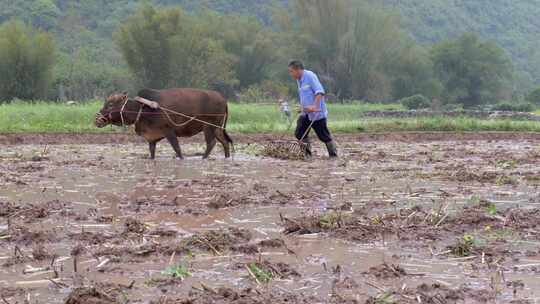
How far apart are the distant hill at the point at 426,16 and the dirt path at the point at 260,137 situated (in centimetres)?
4690

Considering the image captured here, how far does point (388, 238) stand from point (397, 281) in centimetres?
134

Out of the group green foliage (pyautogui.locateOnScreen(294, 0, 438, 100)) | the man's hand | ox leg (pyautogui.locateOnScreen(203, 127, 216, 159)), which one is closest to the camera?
the man's hand

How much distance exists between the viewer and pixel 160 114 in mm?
13852

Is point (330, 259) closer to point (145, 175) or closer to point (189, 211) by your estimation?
point (189, 211)

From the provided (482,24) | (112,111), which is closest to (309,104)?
(112,111)

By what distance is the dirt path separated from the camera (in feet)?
61.1

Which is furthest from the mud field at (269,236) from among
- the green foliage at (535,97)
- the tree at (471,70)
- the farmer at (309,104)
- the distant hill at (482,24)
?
the distant hill at (482,24)

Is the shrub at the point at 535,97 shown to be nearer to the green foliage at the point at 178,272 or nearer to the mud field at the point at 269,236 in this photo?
the mud field at the point at 269,236

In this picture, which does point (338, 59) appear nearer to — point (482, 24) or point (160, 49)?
point (160, 49)

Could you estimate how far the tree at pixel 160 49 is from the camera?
45.7m

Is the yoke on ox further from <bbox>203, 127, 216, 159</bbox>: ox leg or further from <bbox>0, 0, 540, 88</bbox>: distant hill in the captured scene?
<bbox>0, 0, 540, 88</bbox>: distant hill

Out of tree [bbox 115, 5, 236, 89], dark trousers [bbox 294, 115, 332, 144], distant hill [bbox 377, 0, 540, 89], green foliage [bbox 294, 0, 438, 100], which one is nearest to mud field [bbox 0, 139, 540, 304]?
dark trousers [bbox 294, 115, 332, 144]

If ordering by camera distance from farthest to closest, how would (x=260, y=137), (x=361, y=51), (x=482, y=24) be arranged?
(x=482, y=24) → (x=361, y=51) → (x=260, y=137)

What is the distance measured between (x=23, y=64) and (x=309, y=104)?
112 ft
